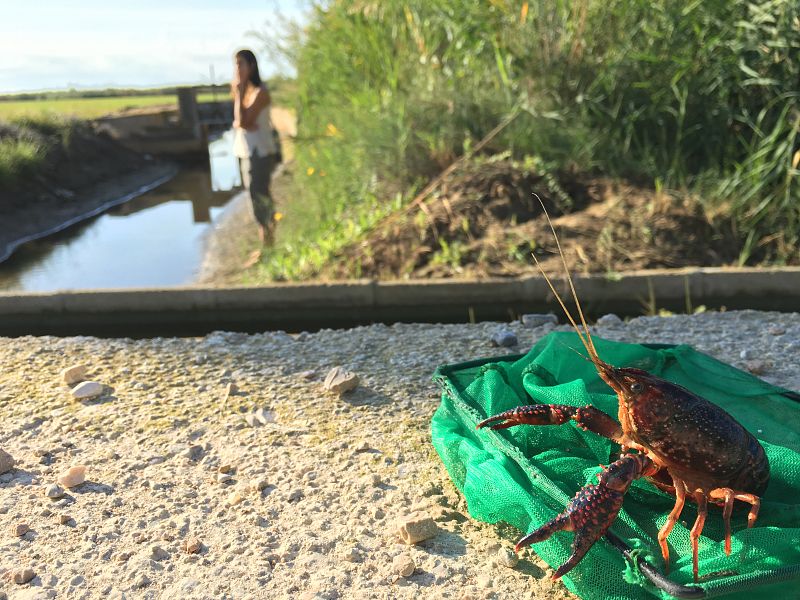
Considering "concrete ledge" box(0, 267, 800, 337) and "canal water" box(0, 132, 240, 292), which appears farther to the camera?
"canal water" box(0, 132, 240, 292)

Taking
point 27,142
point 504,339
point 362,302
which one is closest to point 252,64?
point 362,302

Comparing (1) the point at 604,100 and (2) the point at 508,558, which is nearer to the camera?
(2) the point at 508,558

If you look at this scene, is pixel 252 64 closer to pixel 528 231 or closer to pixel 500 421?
pixel 528 231

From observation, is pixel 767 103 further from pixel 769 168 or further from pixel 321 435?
pixel 321 435

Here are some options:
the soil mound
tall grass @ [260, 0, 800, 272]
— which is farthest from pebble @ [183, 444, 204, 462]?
tall grass @ [260, 0, 800, 272]

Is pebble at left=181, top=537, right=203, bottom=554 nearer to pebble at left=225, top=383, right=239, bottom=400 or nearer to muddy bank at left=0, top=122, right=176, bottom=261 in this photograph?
pebble at left=225, top=383, right=239, bottom=400

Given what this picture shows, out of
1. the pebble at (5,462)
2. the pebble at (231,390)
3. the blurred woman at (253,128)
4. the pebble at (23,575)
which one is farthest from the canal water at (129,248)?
the pebble at (23,575)

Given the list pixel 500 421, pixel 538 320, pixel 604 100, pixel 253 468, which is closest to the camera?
pixel 500 421

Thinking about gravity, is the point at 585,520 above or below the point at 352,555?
above
